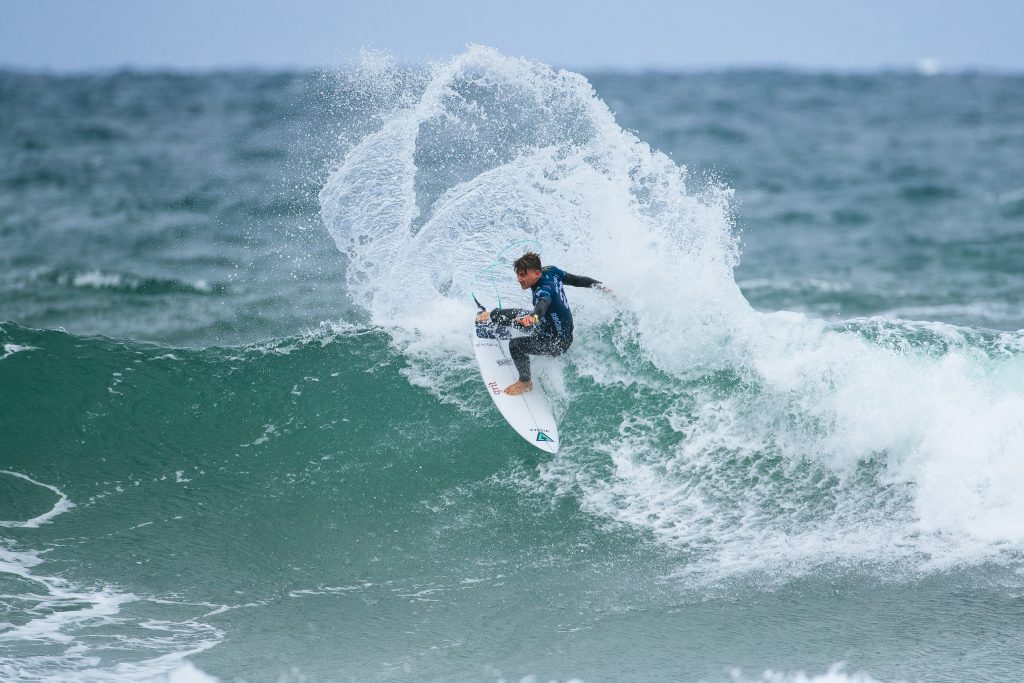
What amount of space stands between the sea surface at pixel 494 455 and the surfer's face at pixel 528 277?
1.01 m

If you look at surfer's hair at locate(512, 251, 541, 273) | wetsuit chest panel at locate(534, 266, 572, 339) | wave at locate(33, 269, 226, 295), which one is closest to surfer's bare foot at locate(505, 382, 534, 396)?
wetsuit chest panel at locate(534, 266, 572, 339)

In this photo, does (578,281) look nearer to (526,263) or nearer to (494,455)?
(526,263)

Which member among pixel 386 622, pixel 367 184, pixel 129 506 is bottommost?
pixel 386 622

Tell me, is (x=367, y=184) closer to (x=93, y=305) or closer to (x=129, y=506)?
(x=129, y=506)

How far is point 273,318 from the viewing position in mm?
13117

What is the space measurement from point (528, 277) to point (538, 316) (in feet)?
1.33

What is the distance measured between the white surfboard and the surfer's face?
32.6 inches

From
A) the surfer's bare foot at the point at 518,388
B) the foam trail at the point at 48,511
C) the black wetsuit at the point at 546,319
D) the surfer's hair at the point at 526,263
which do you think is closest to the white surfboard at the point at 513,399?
the surfer's bare foot at the point at 518,388

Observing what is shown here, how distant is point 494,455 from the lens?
8.82m

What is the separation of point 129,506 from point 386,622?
9.05 ft

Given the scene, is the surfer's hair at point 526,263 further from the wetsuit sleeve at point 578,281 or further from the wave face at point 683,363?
the wave face at point 683,363

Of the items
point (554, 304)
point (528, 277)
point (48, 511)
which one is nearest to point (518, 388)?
point (554, 304)

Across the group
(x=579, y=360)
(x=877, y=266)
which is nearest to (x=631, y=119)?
(x=877, y=266)

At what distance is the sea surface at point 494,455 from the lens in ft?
22.2
